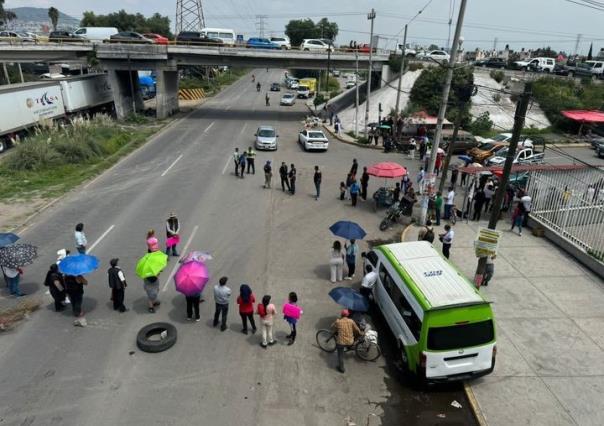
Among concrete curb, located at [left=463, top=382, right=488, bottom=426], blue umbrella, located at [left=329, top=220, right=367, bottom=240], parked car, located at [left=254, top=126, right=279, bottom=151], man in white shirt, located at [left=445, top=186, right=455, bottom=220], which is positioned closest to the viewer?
concrete curb, located at [left=463, top=382, right=488, bottom=426]

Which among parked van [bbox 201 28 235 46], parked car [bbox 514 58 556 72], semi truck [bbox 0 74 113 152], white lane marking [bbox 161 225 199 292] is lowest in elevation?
white lane marking [bbox 161 225 199 292]

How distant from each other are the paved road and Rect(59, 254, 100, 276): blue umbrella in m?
1.48

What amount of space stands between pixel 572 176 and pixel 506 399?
13801mm

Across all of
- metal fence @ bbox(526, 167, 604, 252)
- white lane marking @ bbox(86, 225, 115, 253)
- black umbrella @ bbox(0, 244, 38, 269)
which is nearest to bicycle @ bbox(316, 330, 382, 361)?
black umbrella @ bbox(0, 244, 38, 269)

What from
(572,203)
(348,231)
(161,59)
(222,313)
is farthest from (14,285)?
(161,59)

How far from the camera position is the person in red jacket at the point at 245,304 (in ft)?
32.8

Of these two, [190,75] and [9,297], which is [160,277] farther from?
[190,75]

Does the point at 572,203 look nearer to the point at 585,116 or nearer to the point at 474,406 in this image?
the point at 474,406

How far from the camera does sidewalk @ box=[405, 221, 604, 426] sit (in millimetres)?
8656

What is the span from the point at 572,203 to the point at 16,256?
1841 centimetres

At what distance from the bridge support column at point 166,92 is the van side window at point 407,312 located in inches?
1478

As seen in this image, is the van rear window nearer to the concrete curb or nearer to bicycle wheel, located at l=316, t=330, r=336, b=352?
the concrete curb

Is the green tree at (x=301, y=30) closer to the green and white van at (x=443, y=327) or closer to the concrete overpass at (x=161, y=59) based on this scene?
the concrete overpass at (x=161, y=59)

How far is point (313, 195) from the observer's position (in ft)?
70.5
